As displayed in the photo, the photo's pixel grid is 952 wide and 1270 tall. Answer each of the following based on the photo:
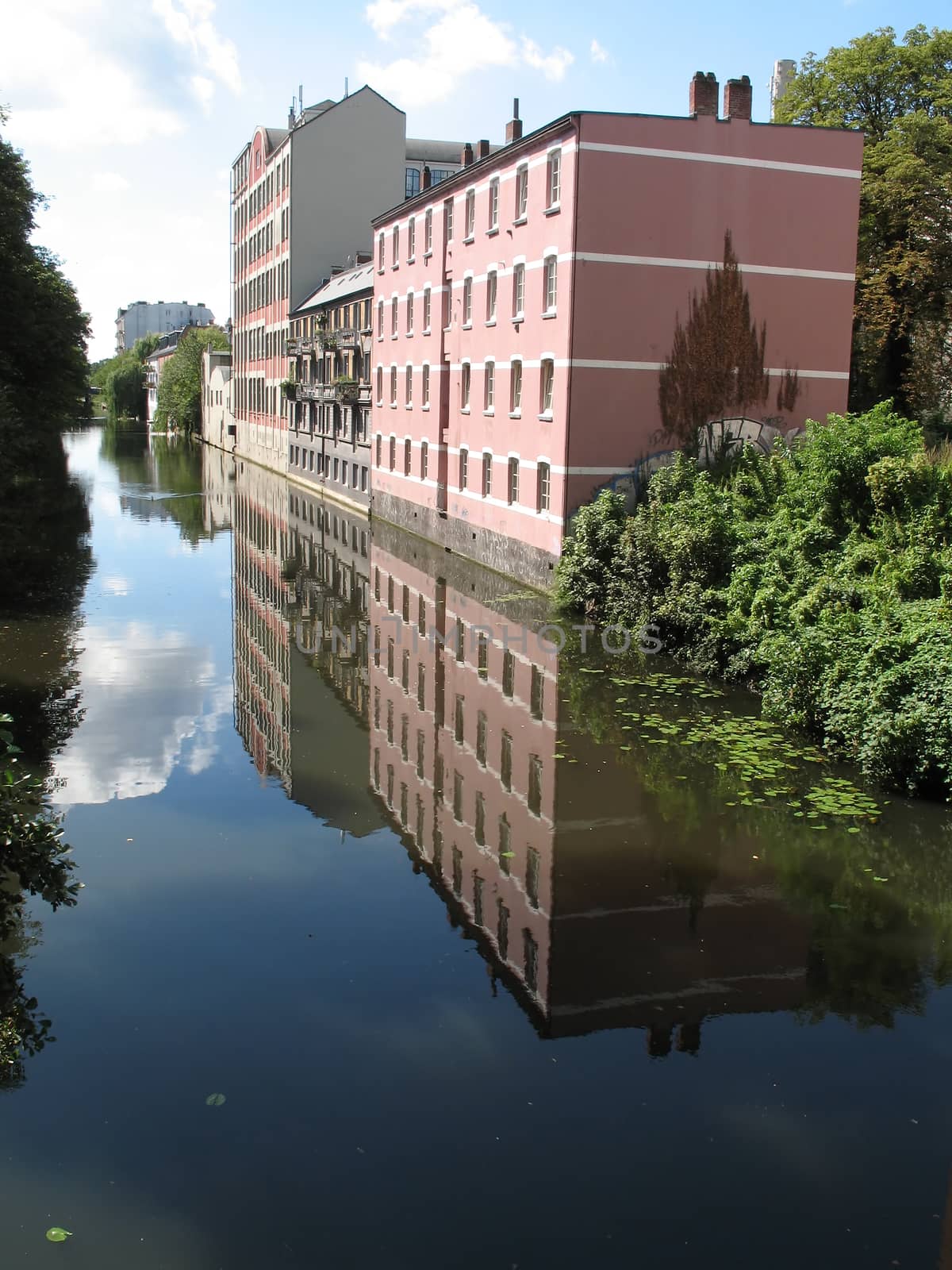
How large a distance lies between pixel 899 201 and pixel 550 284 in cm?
1221

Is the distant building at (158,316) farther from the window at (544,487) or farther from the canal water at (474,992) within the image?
the canal water at (474,992)

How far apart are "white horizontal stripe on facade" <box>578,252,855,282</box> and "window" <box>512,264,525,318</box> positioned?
396 centimetres

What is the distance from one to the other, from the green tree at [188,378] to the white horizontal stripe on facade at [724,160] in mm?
79778

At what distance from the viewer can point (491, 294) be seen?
101 ft

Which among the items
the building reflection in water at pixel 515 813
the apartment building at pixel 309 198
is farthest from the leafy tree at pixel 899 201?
the apartment building at pixel 309 198

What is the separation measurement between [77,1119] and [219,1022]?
1318mm

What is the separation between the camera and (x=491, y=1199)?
6.26 m

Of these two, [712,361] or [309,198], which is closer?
[712,361]

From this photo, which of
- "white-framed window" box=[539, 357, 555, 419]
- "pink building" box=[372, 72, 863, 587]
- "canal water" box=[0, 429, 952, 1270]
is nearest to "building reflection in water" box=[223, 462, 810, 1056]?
"canal water" box=[0, 429, 952, 1270]

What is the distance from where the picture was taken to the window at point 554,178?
25719mm

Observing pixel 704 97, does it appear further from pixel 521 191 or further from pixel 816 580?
pixel 816 580

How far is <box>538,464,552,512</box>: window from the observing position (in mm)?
26281

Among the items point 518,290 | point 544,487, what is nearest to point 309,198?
point 518,290

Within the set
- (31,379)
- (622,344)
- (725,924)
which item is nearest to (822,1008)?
(725,924)
